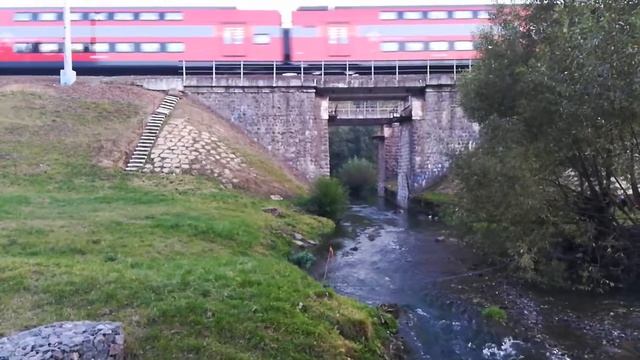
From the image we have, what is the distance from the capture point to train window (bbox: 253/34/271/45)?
132 ft

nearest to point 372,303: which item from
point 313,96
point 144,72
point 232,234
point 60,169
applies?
point 232,234

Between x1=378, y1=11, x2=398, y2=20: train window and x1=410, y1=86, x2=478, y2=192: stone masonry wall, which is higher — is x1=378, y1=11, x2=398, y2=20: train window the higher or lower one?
the higher one

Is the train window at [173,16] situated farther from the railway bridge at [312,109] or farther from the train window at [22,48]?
the train window at [22,48]

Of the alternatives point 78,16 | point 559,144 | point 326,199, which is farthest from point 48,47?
point 559,144

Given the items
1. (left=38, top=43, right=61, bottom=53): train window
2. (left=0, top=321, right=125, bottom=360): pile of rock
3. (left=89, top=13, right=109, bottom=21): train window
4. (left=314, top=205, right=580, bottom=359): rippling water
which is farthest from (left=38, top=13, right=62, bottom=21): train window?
(left=0, top=321, right=125, bottom=360): pile of rock

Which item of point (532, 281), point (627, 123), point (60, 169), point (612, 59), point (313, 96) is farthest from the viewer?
point (313, 96)

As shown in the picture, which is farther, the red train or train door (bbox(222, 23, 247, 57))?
train door (bbox(222, 23, 247, 57))

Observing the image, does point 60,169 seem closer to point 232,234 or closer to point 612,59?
point 232,234

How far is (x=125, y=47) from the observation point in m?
40.1

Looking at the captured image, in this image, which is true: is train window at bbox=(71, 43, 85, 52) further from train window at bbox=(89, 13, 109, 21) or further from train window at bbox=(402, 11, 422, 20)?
train window at bbox=(402, 11, 422, 20)

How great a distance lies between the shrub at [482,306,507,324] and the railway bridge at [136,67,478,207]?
81.7 feet

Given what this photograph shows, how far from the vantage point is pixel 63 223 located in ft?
60.1

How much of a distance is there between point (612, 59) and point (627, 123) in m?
1.82

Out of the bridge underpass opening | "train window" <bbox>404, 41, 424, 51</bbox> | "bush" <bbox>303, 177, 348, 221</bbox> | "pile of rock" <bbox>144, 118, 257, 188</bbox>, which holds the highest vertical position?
"train window" <bbox>404, 41, 424, 51</bbox>
